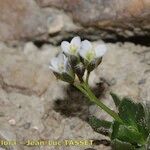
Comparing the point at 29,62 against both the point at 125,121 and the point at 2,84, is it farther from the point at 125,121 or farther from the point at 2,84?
the point at 125,121

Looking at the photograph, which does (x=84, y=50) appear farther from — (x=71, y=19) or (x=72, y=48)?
(x=71, y=19)

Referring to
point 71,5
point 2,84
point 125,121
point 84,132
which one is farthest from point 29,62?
point 125,121

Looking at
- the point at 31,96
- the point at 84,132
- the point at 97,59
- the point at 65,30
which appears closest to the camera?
the point at 97,59

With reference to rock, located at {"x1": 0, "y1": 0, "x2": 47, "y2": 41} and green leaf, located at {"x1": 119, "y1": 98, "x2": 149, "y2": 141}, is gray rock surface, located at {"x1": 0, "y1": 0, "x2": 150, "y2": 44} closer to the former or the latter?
rock, located at {"x1": 0, "y1": 0, "x2": 47, "y2": 41}

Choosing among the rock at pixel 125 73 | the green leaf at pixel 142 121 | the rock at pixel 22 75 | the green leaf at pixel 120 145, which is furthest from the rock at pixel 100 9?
the green leaf at pixel 120 145

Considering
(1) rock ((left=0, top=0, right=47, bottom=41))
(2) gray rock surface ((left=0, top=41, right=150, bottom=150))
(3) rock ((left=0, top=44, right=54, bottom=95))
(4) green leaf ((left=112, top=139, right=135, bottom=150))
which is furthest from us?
(1) rock ((left=0, top=0, right=47, bottom=41))

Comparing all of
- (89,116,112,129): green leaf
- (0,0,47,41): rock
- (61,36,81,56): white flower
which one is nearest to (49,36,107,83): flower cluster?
(61,36,81,56): white flower
